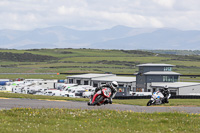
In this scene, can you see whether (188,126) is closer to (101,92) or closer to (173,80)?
(101,92)

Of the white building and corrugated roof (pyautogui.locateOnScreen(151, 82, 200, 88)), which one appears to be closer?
corrugated roof (pyautogui.locateOnScreen(151, 82, 200, 88))

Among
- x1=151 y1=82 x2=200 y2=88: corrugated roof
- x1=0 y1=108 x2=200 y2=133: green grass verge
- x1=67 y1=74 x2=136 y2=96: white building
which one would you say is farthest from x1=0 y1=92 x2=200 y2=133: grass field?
x1=67 y1=74 x2=136 y2=96: white building

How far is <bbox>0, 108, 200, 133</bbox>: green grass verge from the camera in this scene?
17172 millimetres

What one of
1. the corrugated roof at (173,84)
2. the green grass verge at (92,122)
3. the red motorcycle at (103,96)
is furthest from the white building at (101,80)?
the green grass verge at (92,122)

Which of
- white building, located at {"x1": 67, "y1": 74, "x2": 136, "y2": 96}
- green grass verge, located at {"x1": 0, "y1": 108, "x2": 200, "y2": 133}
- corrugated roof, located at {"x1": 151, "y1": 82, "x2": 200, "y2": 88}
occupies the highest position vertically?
white building, located at {"x1": 67, "y1": 74, "x2": 136, "y2": 96}

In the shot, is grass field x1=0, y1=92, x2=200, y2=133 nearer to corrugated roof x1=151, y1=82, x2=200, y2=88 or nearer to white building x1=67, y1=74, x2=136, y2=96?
corrugated roof x1=151, y1=82, x2=200, y2=88

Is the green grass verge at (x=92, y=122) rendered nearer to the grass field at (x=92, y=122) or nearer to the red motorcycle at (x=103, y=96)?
the grass field at (x=92, y=122)

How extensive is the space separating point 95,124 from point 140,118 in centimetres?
332

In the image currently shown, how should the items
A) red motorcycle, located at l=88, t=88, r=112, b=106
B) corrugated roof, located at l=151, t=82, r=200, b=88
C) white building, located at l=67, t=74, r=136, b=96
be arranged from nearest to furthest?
red motorcycle, located at l=88, t=88, r=112, b=106
corrugated roof, located at l=151, t=82, r=200, b=88
white building, located at l=67, t=74, r=136, b=96

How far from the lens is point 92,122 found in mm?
19188

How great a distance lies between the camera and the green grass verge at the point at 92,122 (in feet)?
56.3

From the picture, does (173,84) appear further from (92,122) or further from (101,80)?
(92,122)

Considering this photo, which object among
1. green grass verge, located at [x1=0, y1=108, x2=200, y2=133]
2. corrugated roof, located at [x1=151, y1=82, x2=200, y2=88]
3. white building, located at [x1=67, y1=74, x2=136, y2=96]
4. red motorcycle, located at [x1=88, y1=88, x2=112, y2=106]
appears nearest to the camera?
green grass verge, located at [x1=0, y1=108, x2=200, y2=133]

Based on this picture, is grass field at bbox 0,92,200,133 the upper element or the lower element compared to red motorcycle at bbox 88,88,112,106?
lower
